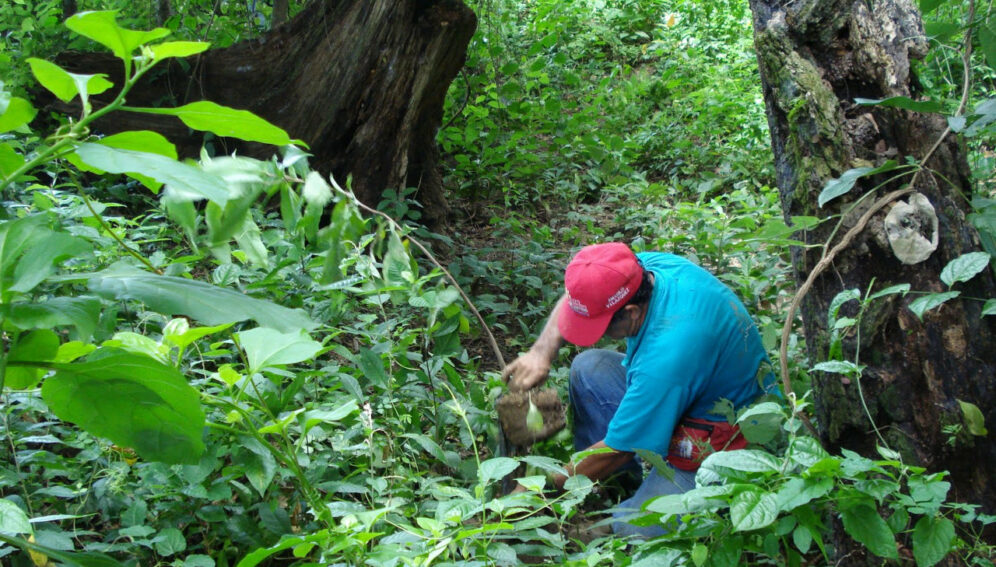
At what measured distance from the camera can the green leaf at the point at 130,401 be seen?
1.12m

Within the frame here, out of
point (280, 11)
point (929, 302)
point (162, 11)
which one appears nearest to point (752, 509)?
point (929, 302)

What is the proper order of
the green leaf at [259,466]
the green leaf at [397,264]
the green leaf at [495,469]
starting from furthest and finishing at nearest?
the green leaf at [397,264] → the green leaf at [259,466] → the green leaf at [495,469]

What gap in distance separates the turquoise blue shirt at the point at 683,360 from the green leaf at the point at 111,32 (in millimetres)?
1915

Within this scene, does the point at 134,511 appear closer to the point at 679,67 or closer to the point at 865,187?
the point at 865,187

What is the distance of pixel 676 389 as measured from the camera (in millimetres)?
2559

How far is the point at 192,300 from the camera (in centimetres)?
105

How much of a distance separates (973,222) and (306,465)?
1775 millimetres

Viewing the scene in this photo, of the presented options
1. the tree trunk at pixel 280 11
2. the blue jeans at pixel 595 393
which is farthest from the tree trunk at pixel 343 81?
the blue jeans at pixel 595 393

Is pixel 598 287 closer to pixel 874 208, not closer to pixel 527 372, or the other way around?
pixel 527 372

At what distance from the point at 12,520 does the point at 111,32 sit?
0.81 meters

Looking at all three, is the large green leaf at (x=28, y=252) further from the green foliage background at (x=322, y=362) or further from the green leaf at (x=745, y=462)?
the green leaf at (x=745, y=462)

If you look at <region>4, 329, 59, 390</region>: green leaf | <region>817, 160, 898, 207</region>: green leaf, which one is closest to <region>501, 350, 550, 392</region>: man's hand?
<region>817, 160, 898, 207</region>: green leaf

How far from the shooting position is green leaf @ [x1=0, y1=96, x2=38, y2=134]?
1.03 m

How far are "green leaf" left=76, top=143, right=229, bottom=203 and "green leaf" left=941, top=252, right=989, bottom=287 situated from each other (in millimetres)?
1560
